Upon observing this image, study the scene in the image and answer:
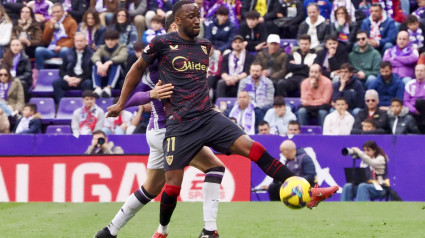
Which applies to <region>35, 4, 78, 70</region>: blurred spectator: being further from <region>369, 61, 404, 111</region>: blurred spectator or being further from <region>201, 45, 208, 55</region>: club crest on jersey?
<region>201, 45, 208, 55</region>: club crest on jersey

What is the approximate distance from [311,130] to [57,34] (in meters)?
6.91

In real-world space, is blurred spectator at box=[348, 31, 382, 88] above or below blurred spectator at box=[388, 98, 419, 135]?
above

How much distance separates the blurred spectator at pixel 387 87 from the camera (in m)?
18.1

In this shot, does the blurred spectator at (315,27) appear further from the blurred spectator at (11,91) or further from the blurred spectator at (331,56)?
the blurred spectator at (11,91)

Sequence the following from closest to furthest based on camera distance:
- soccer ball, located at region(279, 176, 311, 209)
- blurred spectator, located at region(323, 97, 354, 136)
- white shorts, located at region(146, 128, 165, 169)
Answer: soccer ball, located at region(279, 176, 311, 209)
white shorts, located at region(146, 128, 165, 169)
blurred spectator, located at region(323, 97, 354, 136)

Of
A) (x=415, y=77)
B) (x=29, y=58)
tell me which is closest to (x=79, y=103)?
(x=29, y=58)

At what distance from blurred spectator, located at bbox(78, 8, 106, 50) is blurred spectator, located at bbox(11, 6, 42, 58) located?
4.07 feet

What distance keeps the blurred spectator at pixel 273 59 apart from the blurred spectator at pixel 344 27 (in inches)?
52.7

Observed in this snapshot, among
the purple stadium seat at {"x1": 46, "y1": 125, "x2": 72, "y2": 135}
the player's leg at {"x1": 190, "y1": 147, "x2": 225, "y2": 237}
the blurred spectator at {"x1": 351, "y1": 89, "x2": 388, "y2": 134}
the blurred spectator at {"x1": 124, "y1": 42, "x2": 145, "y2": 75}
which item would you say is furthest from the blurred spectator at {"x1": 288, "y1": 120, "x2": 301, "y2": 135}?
the player's leg at {"x1": 190, "y1": 147, "x2": 225, "y2": 237}

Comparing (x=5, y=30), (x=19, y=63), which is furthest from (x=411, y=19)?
(x=5, y=30)

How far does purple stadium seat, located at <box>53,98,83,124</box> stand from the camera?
1952 centimetres

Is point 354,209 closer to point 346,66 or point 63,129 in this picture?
point 346,66

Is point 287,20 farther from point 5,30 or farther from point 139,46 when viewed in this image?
point 5,30

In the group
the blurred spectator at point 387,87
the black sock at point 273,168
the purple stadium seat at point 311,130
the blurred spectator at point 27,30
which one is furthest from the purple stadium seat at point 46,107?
the black sock at point 273,168
